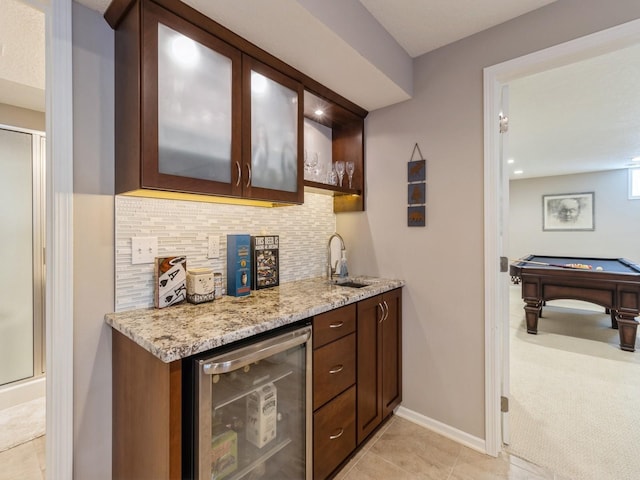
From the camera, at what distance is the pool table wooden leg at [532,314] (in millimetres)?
Result: 3697

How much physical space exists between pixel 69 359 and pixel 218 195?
2.96ft

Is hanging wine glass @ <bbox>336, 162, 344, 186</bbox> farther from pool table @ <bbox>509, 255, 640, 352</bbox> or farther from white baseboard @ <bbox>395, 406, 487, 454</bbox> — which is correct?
pool table @ <bbox>509, 255, 640, 352</bbox>

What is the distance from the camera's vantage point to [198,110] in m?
1.32

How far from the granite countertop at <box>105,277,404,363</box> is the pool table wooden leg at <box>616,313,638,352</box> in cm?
335

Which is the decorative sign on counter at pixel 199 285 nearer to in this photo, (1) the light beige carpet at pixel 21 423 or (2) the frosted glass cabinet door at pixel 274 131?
(2) the frosted glass cabinet door at pixel 274 131

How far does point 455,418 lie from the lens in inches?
75.5

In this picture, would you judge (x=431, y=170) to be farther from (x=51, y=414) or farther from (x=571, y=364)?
(x=571, y=364)

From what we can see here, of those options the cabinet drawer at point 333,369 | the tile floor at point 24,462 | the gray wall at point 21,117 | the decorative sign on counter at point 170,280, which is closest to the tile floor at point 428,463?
the cabinet drawer at point 333,369

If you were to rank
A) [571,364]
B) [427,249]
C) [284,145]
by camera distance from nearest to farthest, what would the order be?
1. [284,145]
2. [427,249]
3. [571,364]

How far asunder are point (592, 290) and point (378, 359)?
314 centimetres

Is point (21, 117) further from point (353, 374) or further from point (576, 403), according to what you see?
point (576, 403)

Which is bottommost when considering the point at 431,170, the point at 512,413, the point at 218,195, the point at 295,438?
the point at 512,413

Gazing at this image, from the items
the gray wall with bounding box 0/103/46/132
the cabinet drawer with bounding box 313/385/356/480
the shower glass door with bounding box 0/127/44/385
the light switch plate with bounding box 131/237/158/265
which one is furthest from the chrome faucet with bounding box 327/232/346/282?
the gray wall with bounding box 0/103/46/132

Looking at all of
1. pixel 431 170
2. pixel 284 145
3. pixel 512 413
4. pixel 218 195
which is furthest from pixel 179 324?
pixel 512 413
